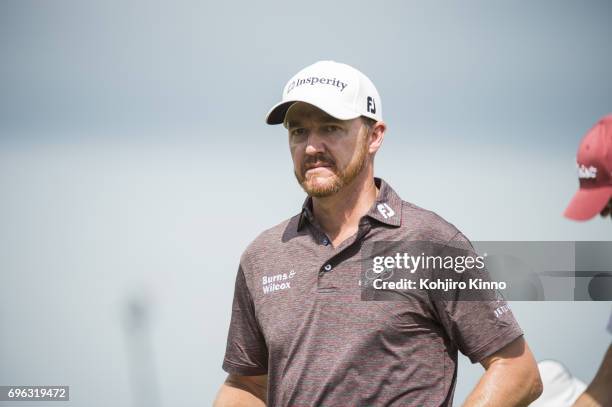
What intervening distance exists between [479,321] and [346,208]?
61 centimetres

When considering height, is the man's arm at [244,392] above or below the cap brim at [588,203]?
below

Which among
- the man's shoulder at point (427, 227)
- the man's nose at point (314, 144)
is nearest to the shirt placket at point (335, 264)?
the man's shoulder at point (427, 227)

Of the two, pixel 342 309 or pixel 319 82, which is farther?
pixel 319 82

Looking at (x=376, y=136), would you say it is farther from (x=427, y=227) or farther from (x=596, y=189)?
(x=596, y=189)

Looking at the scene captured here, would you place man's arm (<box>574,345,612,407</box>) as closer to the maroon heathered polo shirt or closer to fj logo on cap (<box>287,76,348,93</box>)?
the maroon heathered polo shirt

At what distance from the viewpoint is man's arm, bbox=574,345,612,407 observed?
2123mm

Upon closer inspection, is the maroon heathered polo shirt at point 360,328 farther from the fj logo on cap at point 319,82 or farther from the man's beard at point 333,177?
the fj logo on cap at point 319,82

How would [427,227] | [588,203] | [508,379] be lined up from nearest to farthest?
[588,203] < [508,379] < [427,227]

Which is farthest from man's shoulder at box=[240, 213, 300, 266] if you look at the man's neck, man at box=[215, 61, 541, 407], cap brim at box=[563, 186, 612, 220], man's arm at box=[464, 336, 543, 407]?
cap brim at box=[563, 186, 612, 220]

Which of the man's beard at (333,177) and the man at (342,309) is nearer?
the man at (342,309)

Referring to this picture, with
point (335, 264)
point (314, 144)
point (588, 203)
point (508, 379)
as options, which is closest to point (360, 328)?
point (335, 264)

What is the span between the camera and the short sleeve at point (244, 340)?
9.25 feet

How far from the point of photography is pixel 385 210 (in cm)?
263

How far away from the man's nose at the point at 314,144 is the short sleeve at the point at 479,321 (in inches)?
25.8
